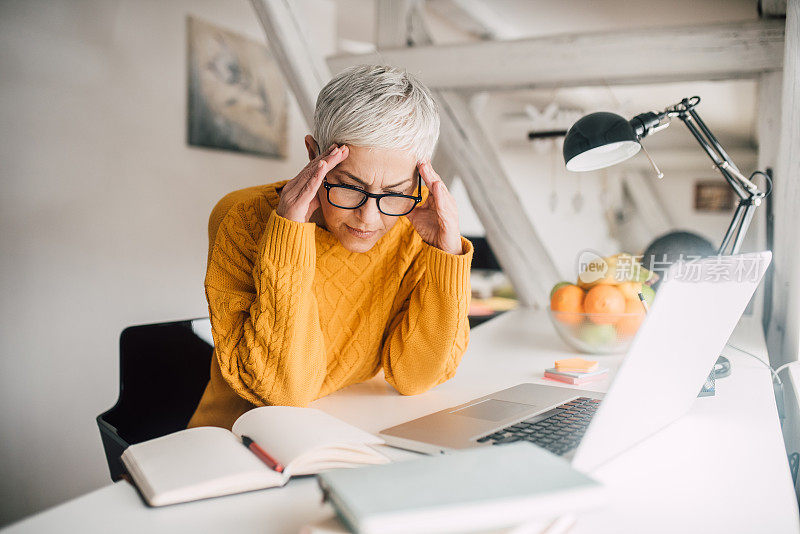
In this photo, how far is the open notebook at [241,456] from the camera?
2.19 feet

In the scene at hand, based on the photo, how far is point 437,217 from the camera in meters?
1.19

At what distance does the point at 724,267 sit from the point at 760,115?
147 centimetres

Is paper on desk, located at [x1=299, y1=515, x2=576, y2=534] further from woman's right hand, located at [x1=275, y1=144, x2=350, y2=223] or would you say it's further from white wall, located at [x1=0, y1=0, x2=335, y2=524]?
white wall, located at [x1=0, y1=0, x2=335, y2=524]

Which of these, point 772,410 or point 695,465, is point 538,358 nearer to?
point 772,410

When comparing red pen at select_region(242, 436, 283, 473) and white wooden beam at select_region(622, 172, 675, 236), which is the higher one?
white wooden beam at select_region(622, 172, 675, 236)

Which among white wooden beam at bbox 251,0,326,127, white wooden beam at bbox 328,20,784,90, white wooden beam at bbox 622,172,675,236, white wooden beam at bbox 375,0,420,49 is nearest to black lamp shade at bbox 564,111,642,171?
white wooden beam at bbox 328,20,784,90

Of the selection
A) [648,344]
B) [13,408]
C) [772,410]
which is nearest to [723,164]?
[772,410]

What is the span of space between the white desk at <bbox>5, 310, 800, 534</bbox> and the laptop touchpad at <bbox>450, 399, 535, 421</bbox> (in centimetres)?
8

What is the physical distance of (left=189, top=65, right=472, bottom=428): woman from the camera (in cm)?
104

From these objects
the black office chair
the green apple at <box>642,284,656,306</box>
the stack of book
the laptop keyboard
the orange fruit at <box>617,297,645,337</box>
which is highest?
the green apple at <box>642,284,656,306</box>

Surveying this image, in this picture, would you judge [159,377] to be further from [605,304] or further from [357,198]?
[605,304]

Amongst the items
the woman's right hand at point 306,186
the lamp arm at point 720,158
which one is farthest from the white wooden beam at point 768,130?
the woman's right hand at point 306,186

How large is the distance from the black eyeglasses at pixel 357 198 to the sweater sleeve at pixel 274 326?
0.08 m

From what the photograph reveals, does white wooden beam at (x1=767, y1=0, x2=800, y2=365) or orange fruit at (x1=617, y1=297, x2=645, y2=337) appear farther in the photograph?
white wooden beam at (x1=767, y1=0, x2=800, y2=365)
